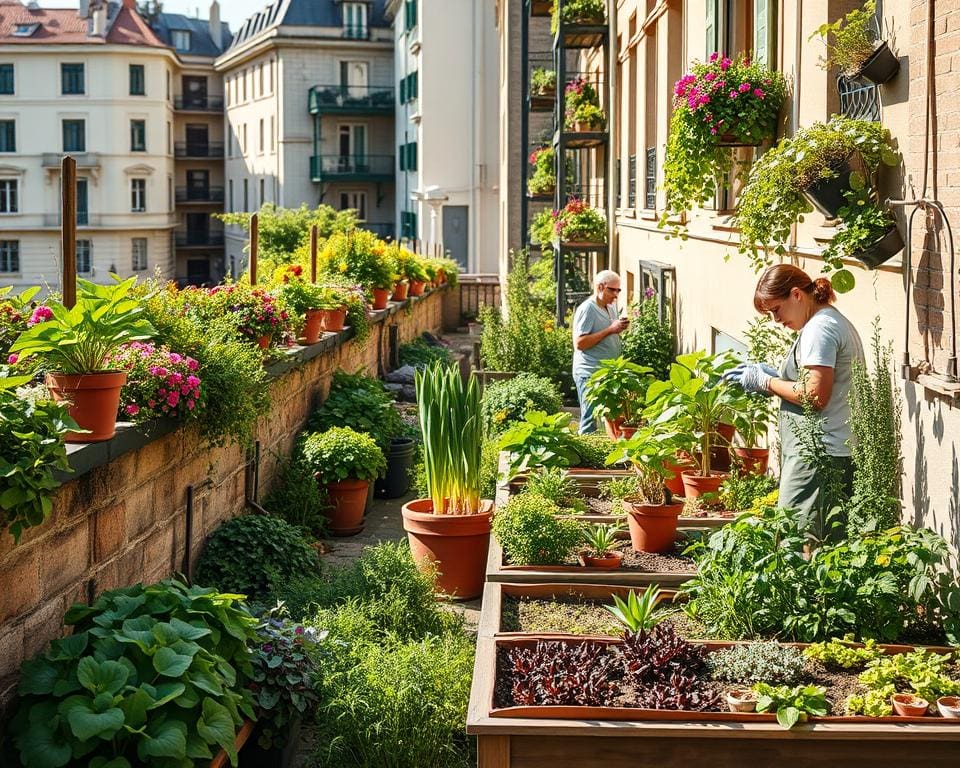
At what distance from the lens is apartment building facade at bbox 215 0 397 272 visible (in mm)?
53844

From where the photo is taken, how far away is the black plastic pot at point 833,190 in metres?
5.61

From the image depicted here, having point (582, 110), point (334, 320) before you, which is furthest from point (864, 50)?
point (582, 110)

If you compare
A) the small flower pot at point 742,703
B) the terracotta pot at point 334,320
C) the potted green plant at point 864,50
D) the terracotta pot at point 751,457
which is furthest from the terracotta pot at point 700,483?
the terracotta pot at point 334,320

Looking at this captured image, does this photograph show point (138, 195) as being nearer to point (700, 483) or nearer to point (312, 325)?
point (312, 325)

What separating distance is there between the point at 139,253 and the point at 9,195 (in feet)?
21.0

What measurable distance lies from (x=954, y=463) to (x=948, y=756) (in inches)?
45.1

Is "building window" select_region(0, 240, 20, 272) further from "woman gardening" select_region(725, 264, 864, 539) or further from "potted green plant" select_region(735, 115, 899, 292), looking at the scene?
"woman gardening" select_region(725, 264, 864, 539)

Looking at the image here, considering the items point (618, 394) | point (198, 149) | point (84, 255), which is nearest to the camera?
point (618, 394)

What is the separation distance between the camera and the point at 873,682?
15.3 ft

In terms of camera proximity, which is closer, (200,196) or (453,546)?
(453,546)

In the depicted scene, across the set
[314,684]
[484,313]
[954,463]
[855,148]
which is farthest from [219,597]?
[484,313]

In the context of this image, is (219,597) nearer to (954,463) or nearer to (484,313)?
(954,463)

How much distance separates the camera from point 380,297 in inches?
682

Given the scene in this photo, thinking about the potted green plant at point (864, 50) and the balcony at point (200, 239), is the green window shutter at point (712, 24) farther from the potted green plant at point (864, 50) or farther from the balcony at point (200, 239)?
the balcony at point (200, 239)
